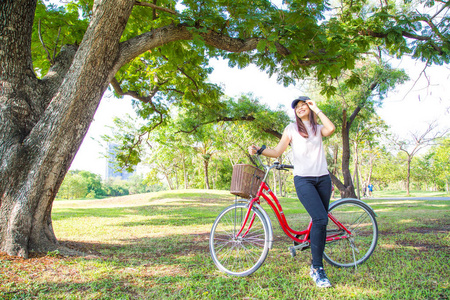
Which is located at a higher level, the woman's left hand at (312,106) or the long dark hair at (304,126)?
the woman's left hand at (312,106)

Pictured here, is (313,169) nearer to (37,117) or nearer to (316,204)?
(316,204)

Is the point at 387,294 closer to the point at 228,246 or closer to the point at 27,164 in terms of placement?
the point at 228,246

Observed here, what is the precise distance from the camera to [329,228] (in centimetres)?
331

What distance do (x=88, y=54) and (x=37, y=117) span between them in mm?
1165

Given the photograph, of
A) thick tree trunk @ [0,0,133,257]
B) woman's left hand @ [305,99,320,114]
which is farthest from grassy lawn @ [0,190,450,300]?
woman's left hand @ [305,99,320,114]

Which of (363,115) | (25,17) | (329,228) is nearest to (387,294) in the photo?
(329,228)

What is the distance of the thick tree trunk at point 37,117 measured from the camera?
3.49 metres

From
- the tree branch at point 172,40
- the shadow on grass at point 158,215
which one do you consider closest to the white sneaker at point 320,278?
the tree branch at point 172,40

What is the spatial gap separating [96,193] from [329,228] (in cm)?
8518

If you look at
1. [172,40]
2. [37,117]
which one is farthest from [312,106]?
[37,117]

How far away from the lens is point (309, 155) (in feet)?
9.77

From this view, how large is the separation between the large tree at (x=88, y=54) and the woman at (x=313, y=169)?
216 cm

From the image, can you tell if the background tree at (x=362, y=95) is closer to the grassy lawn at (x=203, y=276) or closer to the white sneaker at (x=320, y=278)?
the grassy lawn at (x=203, y=276)

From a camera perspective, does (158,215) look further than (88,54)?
Yes
